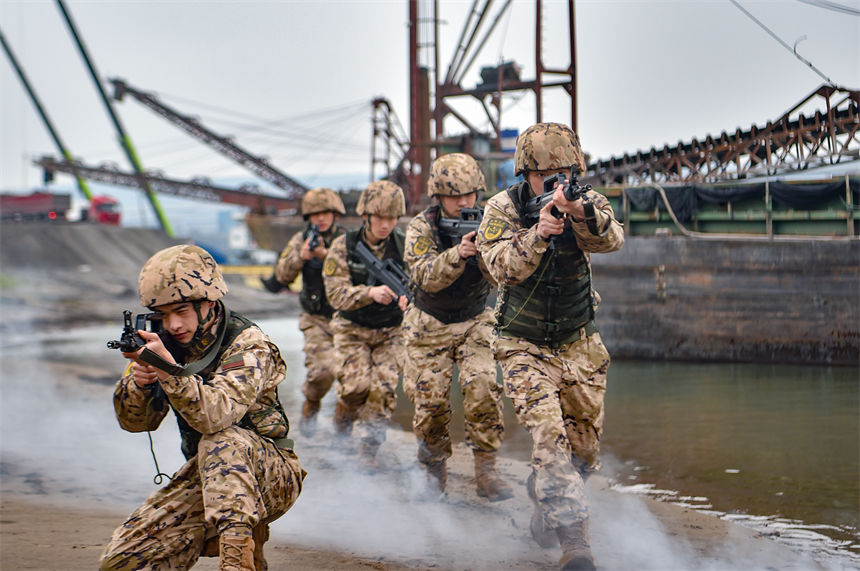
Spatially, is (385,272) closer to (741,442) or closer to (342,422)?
(342,422)

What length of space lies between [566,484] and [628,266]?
1434 cm

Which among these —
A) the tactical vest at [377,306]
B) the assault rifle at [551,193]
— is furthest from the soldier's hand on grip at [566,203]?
the tactical vest at [377,306]

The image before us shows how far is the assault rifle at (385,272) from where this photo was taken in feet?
22.9

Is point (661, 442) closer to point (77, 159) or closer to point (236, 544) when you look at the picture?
point (236, 544)

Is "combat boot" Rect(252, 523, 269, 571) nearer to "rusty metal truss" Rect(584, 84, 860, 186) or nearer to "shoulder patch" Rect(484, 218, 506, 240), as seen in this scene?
"shoulder patch" Rect(484, 218, 506, 240)

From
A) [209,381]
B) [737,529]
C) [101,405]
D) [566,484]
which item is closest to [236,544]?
[209,381]

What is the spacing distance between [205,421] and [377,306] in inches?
154

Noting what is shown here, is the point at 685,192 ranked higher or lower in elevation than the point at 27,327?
higher

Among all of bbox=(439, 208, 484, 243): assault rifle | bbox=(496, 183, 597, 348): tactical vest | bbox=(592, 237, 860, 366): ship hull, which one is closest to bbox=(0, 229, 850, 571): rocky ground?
bbox=(496, 183, 597, 348): tactical vest

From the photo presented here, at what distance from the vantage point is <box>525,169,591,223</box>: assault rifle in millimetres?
4113

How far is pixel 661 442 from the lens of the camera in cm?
822

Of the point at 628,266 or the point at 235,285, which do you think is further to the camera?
the point at 235,285

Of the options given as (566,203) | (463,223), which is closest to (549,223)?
(566,203)

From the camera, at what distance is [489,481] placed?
590 cm
